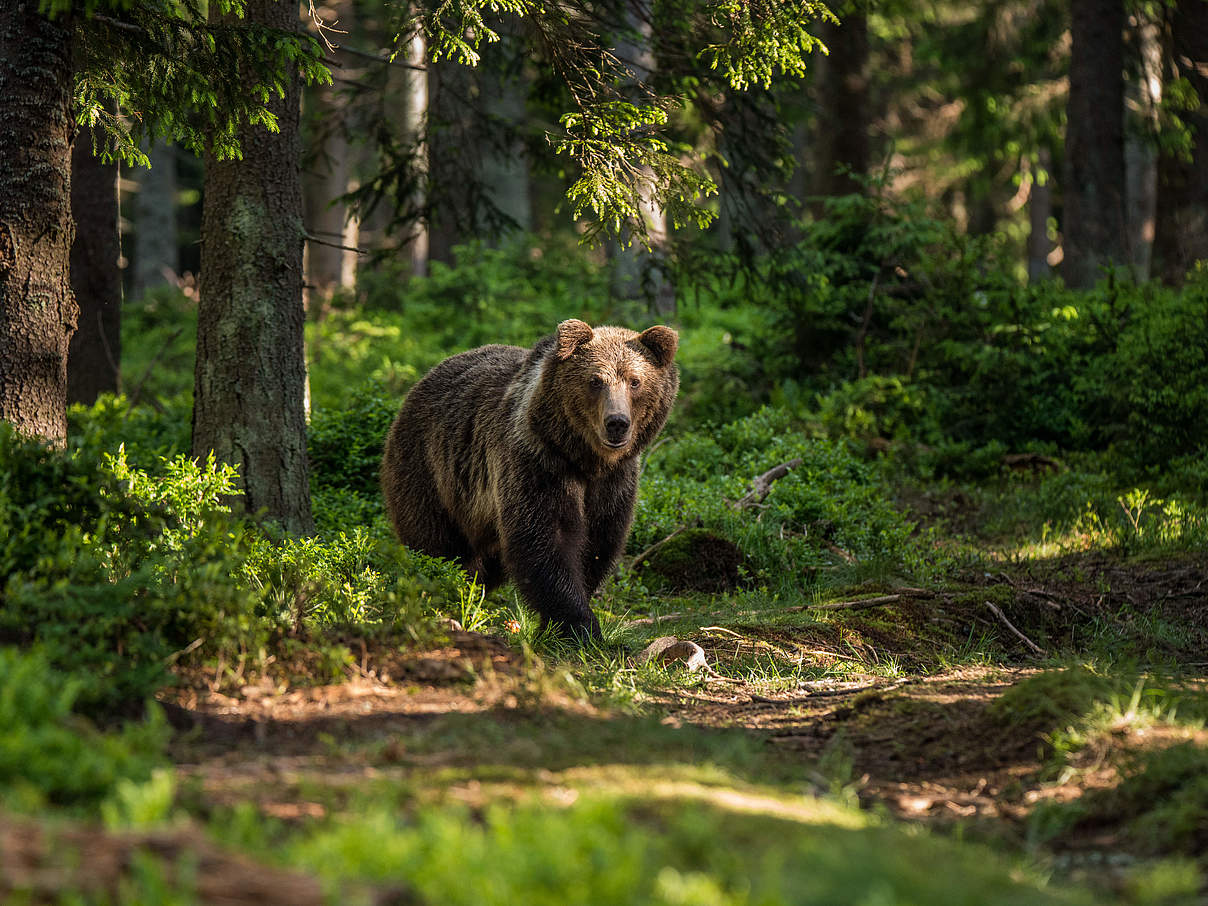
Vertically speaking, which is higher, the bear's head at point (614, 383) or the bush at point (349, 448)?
the bear's head at point (614, 383)

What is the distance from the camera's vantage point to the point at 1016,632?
6809 mm

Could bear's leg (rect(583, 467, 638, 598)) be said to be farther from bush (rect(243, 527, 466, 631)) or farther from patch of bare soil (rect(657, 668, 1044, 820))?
patch of bare soil (rect(657, 668, 1044, 820))

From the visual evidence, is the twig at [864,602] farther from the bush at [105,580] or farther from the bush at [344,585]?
the bush at [105,580]

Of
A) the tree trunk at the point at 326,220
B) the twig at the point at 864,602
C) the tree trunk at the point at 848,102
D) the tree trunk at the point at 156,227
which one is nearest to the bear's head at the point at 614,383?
the twig at the point at 864,602

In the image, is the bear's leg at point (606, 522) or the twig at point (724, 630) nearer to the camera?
the twig at point (724, 630)

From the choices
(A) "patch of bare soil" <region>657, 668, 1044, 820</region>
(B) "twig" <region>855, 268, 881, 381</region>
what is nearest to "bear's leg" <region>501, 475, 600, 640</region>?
(A) "patch of bare soil" <region>657, 668, 1044, 820</region>

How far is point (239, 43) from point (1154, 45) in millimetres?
16449

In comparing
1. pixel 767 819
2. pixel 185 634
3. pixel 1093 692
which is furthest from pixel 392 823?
pixel 1093 692

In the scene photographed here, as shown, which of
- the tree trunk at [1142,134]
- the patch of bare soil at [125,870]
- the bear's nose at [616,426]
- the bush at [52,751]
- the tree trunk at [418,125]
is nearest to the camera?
the patch of bare soil at [125,870]

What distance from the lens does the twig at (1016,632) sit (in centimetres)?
668

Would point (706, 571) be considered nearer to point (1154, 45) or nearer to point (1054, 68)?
point (1154, 45)

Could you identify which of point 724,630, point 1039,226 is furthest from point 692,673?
point 1039,226

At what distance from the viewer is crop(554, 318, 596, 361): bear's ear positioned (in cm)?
683

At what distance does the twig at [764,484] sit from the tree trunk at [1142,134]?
6.68m
